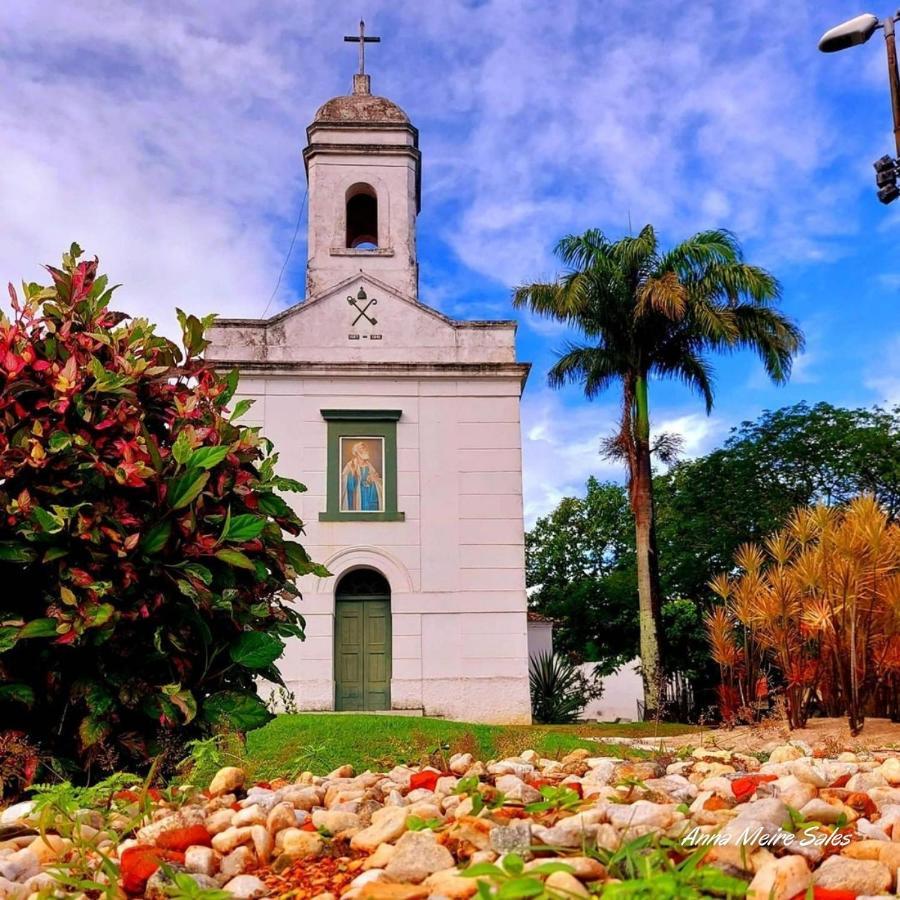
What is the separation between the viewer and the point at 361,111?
861 inches

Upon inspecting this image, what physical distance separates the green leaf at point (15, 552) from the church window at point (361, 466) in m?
14.7

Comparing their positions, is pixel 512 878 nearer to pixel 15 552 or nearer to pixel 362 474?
pixel 15 552

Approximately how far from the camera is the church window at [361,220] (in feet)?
72.4

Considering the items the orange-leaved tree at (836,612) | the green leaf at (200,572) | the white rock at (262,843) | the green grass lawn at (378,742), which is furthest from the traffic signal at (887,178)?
the white rock at (262,843)

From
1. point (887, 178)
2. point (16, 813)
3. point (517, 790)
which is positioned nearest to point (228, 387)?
point (16, 813)

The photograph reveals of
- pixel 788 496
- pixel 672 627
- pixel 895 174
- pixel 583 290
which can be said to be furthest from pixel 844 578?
pixel 788 496

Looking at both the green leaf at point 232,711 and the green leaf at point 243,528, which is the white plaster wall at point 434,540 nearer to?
the green leaf at point 232,711

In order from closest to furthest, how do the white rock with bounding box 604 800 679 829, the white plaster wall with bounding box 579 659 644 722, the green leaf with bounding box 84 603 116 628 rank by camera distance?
the white rock with bounding box 604 800 679 829
the green leaf with bounding box 84 603 116 628
the white plaster wall with bounding box 579 659 644 722

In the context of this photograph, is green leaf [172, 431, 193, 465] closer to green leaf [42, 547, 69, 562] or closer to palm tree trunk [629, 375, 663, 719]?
green leaf [42, 547, 69, 562]

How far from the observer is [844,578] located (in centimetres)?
1153

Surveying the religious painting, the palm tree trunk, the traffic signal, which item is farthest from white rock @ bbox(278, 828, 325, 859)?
the palm tree trunk

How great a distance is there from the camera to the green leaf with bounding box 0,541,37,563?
4134mm

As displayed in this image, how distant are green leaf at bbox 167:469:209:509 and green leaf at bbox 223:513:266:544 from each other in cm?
20

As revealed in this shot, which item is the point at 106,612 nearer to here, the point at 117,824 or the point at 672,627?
the point at 117,824
